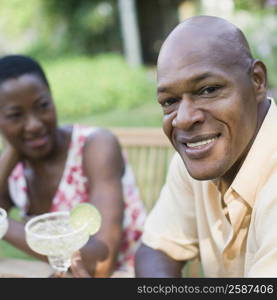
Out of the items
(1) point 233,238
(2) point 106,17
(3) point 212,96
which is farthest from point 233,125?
(2) point 106,17

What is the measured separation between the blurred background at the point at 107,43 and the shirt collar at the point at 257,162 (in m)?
5.58

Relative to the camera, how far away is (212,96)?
1546 mm

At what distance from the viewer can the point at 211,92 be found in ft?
5.08

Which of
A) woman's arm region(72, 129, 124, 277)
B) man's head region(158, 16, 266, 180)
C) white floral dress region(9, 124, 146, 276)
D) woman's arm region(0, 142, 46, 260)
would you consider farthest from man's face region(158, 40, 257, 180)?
white floral dress region(9, 124, 146, 276)

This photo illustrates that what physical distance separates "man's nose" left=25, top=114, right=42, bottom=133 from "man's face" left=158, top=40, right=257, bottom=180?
1.08 m

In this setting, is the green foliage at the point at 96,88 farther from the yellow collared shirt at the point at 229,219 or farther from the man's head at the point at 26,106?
the yellow collared shirt at the point at 229,219

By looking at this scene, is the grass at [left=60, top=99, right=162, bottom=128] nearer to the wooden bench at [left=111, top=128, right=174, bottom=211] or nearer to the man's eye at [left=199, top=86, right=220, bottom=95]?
the wooden bench at [left=111, top=128, right=174, bottom=211]

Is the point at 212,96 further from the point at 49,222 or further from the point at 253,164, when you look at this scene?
the point at 49,222

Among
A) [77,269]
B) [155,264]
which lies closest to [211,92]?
[155,264]

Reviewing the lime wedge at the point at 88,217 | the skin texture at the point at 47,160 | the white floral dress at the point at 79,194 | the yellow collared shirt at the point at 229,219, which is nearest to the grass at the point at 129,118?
the white floral dress at the point at 79,194

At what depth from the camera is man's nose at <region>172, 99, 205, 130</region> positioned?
155 cm

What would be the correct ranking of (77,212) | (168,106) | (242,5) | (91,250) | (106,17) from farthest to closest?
(106,17) → (242,5) → (91,250) → (77,212) → (168,106)

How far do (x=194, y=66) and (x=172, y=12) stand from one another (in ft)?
43.7

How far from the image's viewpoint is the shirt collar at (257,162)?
1612 millimetres
